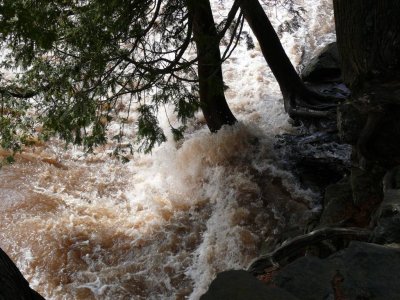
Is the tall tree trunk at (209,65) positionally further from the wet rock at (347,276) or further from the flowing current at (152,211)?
the wet rock at (347,276)

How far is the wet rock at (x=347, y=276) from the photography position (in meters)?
2.01

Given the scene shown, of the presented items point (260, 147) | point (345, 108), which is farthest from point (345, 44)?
point (260, 147)

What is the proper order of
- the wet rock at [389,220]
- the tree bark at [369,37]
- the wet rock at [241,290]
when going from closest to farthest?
the wet rock at [241,290]
the wet rock at [389,220]
the tree bark at [369,37]

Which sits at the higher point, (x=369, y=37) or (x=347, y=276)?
(x=369, y=37)

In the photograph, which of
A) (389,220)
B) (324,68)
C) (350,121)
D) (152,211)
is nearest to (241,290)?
(389,220)

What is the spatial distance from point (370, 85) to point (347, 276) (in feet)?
7.42

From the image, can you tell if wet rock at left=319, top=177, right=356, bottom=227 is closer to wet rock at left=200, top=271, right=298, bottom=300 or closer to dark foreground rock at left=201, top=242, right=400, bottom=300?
dark foreground rock at left=201, top=242, right=400, bottom=300

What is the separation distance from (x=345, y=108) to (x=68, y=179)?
5430 mm

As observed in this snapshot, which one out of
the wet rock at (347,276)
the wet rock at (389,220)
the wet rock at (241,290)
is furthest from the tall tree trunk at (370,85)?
the wet rock at (241,290)

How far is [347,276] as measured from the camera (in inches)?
82.7

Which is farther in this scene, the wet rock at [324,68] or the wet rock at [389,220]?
the wet rock at [324,68]

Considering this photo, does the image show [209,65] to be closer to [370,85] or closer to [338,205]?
[370,85]

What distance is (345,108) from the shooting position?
166 inches

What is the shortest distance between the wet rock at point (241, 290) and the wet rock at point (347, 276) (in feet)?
0.47
